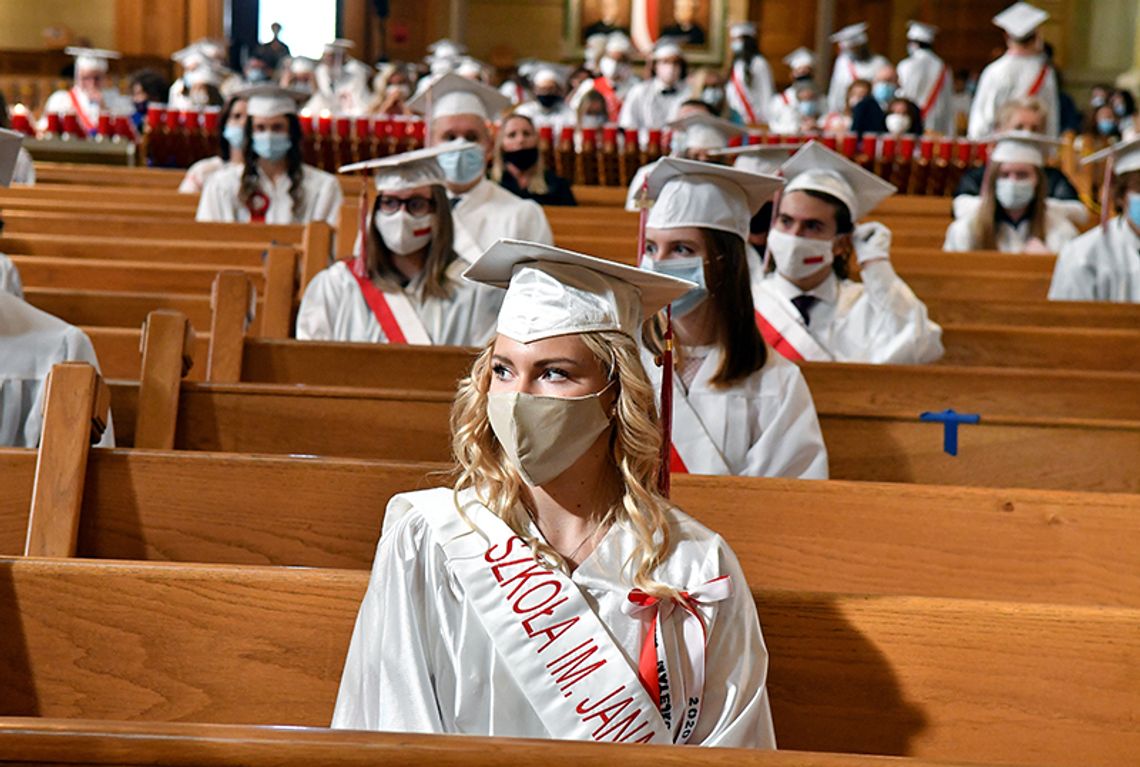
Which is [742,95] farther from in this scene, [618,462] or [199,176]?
[618,462]

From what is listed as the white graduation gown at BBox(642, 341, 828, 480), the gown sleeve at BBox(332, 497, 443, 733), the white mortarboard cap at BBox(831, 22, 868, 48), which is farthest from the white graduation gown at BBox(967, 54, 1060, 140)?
the gown sleeve at BBox(332, 497, 443, 733)

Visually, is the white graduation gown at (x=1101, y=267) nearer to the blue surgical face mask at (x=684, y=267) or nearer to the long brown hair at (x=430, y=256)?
the long brown hair at (x=430, y=256)

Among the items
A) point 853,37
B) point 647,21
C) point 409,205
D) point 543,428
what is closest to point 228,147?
point 409,205

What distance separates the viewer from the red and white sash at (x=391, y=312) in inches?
209

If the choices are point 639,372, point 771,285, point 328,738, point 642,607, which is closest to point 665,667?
point 642,607

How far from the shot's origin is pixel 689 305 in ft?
12.4

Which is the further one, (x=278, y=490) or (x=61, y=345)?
(x=61, y=345)

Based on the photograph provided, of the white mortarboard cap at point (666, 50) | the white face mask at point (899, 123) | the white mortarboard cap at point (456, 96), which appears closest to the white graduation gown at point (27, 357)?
the white mortarboard cap at point (456, 96)

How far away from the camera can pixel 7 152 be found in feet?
14.3

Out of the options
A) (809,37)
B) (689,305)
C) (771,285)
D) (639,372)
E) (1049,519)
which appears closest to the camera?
(639,372)

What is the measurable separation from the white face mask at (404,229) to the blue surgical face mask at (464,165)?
69 centimetres

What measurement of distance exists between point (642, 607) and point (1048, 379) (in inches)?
100

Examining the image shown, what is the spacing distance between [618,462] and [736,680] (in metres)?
0.42

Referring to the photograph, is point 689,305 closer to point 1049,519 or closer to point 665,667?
point 1049,519
